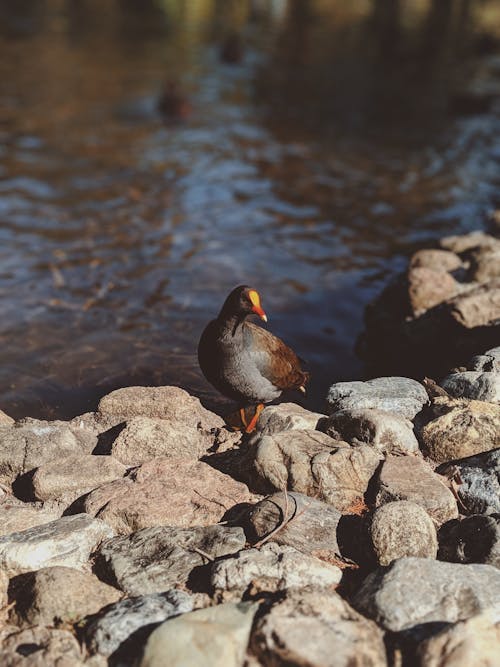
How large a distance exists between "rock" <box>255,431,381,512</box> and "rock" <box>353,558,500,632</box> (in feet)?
2.67

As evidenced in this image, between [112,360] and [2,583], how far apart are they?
419 cm

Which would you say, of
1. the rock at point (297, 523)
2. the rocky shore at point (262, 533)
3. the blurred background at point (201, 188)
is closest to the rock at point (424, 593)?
the rocky shore at point (262, 533)

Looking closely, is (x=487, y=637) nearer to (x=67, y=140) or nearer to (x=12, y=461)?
(x=12, y=461)

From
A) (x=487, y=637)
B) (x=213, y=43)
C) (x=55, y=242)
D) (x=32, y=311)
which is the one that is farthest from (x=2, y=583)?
(x=213, y=43)

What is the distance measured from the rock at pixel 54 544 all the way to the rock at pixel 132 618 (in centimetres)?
51

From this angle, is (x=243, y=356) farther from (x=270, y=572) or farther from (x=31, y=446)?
(x=270, y=572)

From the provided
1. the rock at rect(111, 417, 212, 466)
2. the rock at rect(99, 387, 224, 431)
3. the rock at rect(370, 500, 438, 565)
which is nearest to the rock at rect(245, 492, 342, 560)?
the rock at rect(370, 500, 438, 565)

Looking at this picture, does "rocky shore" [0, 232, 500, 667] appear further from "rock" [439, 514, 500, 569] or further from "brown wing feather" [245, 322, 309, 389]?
"brown wing feather" [245, 322, 309, 389]

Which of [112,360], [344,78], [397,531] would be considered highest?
[344,78]

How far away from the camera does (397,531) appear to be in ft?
13.5

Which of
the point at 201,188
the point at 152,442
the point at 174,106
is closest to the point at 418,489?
the point at 152,442

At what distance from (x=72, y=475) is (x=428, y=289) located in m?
4.97

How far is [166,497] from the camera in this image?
4621 millimetres

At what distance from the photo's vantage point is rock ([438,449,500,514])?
461cm
